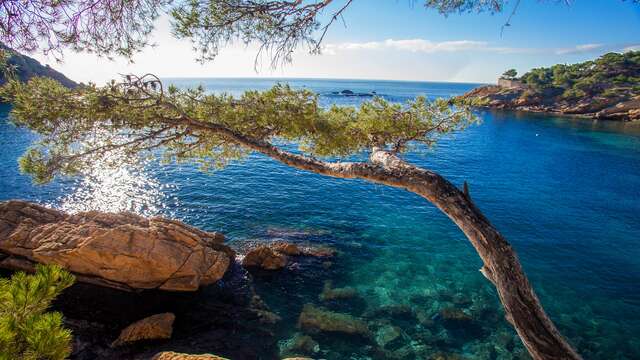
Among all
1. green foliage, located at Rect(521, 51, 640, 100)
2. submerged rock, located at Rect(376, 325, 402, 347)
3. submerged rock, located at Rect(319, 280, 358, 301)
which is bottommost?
submerged rock, located at Rect(376, 325, 402, 347)

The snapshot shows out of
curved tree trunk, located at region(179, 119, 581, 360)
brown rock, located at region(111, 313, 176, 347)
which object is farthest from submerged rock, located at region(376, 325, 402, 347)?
curved tree trunk, located at region(179, 119, 581, 360)

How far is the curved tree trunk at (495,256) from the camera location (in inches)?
136

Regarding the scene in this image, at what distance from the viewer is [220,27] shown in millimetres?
6246

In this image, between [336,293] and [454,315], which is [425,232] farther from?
[336,293]

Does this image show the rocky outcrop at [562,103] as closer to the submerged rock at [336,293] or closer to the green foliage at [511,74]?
the green foliage at [511,74]

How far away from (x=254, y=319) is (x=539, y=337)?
9035 millimetres

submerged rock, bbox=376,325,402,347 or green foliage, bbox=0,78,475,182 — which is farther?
Answer: submerged rock, bbox=376,325,402,347

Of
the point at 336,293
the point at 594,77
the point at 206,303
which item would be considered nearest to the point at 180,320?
the point at 206,303

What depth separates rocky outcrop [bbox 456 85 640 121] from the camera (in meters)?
57.5

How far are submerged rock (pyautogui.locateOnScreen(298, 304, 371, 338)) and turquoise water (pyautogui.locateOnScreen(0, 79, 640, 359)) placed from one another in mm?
322

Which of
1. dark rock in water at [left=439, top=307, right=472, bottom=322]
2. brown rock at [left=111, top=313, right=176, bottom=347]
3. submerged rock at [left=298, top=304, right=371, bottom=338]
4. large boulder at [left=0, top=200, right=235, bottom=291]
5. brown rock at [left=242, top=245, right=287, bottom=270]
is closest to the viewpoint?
brown rock at [left=111, top=313, right=176, bottom=347]

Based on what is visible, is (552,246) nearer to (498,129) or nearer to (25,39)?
(25,39)

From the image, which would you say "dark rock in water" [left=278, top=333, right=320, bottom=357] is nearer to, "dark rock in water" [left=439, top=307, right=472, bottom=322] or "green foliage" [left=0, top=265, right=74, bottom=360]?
"dark rock in water" [left=439, top=307, right=472, bottom=322]

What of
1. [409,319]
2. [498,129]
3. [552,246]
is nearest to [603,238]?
[552,246]
